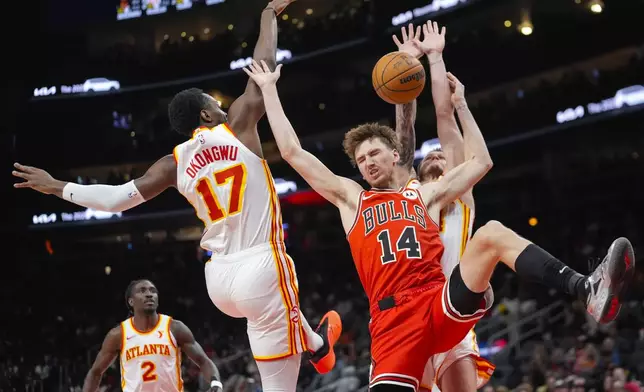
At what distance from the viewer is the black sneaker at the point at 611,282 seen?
4.17 meters

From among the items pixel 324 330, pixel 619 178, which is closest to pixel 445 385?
pixel 324 330

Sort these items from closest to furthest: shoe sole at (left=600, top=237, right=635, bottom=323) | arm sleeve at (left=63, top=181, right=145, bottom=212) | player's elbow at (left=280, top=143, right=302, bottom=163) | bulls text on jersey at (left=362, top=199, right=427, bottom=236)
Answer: shoe sole at (left=600, top=237, right=635, bottom=323) < bulls text on jersey at (left=362, top=199, right=427, bottom=236) < player's elbow at (left=280, top=143, right=302, bottom=163) < arm sleeve at (left=63, top=181, right=145, bottom=212)

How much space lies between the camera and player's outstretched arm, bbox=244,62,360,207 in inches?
219

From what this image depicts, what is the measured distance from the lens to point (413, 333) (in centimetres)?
498

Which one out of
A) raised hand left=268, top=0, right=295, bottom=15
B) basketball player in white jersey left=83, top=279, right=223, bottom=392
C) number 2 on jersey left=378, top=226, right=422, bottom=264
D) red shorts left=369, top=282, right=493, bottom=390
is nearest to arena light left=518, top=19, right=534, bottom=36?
basketball player in white jersey left=83, top=279, right=223, bottom=392

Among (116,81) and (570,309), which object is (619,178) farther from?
(116,81)

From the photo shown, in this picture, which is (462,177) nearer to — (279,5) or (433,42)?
(433,42)

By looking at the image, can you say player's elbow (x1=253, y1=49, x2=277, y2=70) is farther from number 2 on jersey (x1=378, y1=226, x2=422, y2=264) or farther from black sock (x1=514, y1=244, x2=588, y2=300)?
black sock (x1=514, y1=244, x2=588, y2=300)

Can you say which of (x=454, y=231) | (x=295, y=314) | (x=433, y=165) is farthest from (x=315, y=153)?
(x=295, y=314)

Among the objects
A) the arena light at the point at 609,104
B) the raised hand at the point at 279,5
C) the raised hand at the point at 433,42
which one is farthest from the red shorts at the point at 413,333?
the arena light at the point at 609,104

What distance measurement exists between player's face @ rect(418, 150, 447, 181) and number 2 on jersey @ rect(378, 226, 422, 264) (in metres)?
1.66

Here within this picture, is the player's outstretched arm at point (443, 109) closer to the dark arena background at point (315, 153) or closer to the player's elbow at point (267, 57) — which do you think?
the player's elbow at point (267, 57)

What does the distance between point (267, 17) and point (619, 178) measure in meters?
15.2

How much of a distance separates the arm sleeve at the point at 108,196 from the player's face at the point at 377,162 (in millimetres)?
1581
